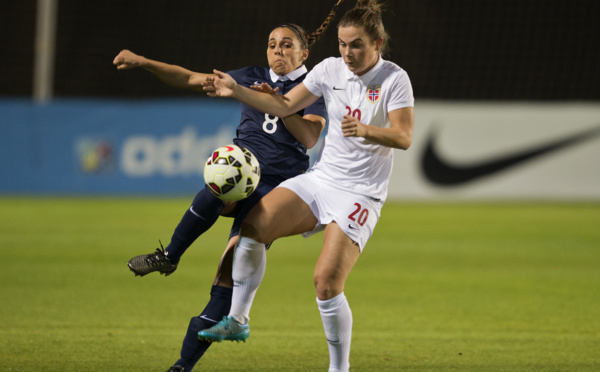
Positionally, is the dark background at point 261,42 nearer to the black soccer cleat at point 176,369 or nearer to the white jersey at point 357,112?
the white jersey at point 357,112

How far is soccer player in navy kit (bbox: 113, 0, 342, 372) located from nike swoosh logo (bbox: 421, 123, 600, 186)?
11541 millimetres

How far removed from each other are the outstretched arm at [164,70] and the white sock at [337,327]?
1.63 meters

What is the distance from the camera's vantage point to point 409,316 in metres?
7.16

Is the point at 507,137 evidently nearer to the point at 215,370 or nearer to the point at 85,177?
the point at 85,177

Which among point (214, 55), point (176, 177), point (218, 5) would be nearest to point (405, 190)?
point (176, 177)

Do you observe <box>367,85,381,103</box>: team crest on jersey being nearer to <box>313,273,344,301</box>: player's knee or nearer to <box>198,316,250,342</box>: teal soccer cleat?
<box>313,273,344,301</box>: player's knee

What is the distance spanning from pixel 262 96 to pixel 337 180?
0.67 m

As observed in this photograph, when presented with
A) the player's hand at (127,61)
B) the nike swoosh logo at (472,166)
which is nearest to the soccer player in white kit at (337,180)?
the player's hand at (127,61)

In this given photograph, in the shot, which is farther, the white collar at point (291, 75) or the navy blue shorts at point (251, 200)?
the white collar at point (291, 75)

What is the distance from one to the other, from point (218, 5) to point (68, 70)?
499cm

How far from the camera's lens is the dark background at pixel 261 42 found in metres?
23.3

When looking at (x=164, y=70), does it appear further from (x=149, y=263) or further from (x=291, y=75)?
(x=149, y=263)

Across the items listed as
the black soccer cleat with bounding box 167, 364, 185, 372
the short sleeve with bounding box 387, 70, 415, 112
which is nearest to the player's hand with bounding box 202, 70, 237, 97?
the short sleeve with bounding box 387, 70, 415, 112

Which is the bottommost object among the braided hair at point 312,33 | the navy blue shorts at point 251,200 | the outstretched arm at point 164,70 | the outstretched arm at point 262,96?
the navy blue shorts at point 251,200
